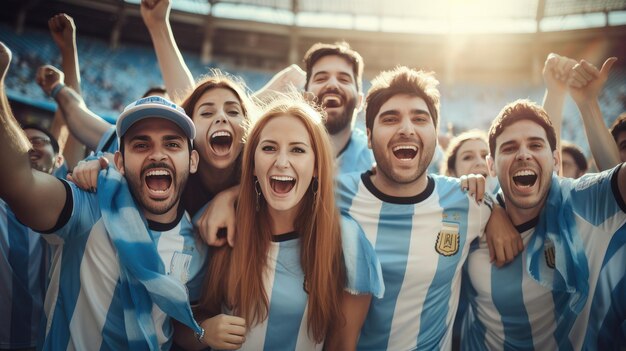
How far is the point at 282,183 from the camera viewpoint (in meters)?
2.21

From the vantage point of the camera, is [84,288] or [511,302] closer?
[84,288]

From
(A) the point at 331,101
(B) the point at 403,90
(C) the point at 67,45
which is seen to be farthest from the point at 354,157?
(C) the point at 67,45

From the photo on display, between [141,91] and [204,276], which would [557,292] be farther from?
[141,91]

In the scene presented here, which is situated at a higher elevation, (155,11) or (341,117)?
(155,11)

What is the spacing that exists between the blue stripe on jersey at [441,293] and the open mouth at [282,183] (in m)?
0.98

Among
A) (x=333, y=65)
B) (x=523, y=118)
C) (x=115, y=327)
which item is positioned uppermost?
(x=333, y=65)

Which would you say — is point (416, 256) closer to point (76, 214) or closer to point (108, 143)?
point (76, 214)

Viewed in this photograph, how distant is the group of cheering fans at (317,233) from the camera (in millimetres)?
1905

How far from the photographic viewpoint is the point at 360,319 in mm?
2125

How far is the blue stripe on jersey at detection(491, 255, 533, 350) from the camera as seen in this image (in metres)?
2.28

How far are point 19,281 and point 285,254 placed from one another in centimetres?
223

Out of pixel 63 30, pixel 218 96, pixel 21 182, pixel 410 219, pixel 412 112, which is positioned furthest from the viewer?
pixel 63 30

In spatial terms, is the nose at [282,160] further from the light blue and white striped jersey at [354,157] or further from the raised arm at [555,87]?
the raised arm at [555,87]

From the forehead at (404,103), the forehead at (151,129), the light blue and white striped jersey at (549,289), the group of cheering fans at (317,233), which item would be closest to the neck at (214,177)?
the group of cheering fans at (317,233)
